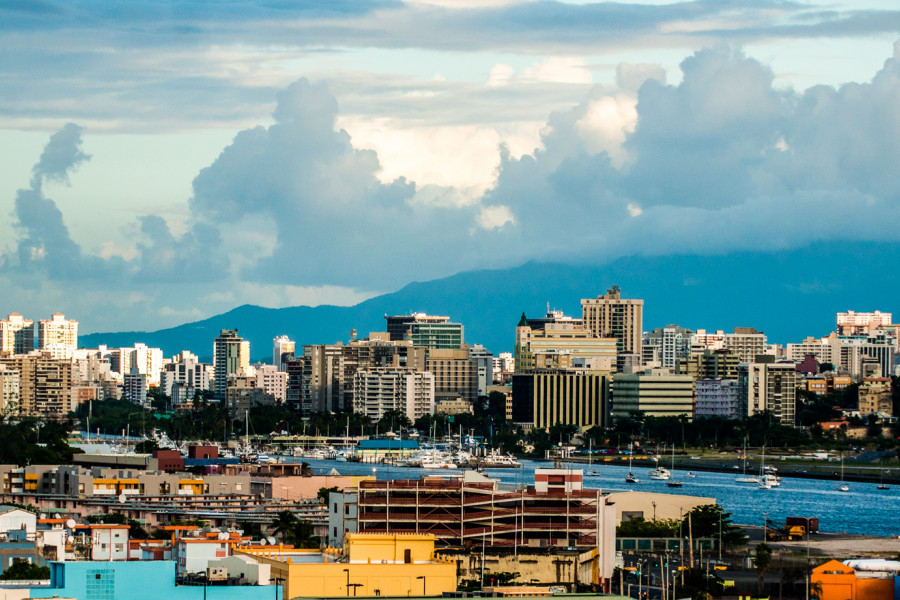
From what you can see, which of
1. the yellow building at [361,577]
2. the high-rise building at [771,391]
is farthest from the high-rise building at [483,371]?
the yellow building at [361,577]

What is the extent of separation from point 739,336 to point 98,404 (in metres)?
54.7

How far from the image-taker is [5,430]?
3174 inches

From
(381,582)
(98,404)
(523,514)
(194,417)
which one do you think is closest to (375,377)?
(194,417)

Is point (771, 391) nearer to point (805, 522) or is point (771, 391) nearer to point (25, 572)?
point (805, 522)

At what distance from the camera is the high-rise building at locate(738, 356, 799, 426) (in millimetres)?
122688

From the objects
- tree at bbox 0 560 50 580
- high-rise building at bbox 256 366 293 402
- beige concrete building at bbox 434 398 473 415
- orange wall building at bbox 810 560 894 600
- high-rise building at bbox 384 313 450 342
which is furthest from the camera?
high-rise building at bbox 384 313 450 342

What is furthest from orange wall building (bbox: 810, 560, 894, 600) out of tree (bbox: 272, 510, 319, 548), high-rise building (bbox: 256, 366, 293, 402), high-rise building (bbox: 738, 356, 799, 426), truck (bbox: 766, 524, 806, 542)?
high-rise building (bbox: 256, 366, 293, 402)

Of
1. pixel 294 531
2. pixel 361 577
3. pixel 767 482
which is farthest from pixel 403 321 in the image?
pixel 361 577

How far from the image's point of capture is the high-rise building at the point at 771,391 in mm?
122688

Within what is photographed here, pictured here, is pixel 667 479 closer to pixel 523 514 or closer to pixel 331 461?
pixel 331 461

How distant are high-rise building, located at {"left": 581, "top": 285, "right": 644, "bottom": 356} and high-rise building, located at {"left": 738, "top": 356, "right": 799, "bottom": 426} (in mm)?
42482

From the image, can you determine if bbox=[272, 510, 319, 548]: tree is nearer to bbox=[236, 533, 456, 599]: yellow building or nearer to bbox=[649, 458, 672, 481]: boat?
bbox=[236, 533, 456, 599]: yellow building

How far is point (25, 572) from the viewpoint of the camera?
25.3 m

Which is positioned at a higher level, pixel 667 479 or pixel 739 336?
pixel 739 336
